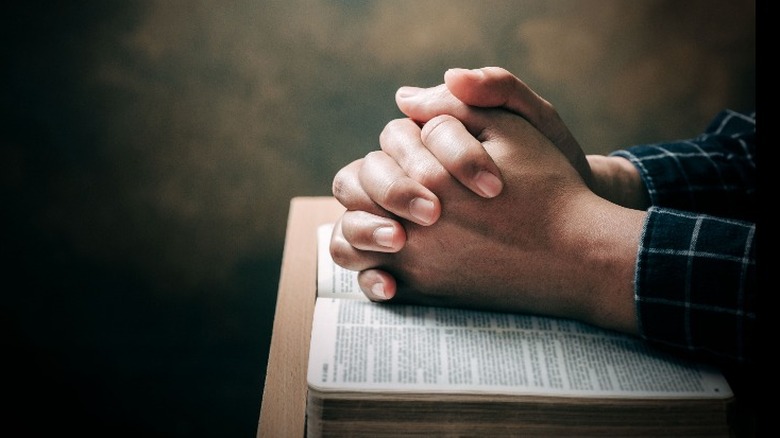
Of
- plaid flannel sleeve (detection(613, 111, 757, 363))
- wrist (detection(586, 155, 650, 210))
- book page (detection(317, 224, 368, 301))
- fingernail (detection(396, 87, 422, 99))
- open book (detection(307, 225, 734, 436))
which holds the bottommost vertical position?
open book (detection(307, 225, 734, 436))

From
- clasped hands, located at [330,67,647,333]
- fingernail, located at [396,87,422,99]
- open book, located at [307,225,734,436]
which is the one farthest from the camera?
fingernail, located at [396,87,422,99]

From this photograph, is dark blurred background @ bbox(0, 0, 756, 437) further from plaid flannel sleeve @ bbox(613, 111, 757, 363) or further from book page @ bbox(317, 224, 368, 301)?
plaid flannel sleeve @ bbox(613, 111, 757, 363)

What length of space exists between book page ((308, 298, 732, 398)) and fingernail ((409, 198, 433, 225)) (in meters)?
0.08

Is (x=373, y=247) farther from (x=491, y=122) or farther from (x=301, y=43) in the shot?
(x=301, y=43)

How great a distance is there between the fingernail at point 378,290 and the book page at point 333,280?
0.02m

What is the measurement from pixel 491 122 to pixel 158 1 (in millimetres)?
669

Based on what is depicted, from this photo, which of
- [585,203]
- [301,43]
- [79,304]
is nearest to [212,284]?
[79,304]

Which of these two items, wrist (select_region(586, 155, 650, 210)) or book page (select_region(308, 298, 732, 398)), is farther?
wrist (select_region(586, 155, 650, 210))

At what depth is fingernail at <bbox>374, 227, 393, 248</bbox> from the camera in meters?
0.60

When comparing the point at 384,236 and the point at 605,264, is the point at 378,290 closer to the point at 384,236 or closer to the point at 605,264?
the point at 384,236

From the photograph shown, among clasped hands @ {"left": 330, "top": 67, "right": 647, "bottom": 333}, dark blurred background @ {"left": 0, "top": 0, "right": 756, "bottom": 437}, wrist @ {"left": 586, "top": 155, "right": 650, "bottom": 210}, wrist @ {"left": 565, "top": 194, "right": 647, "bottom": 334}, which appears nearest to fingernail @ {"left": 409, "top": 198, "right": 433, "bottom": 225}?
clasped hands @ {"left": 330, "top": 67, "right": 647, "bottom": 333}

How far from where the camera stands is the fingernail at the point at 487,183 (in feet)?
1.90

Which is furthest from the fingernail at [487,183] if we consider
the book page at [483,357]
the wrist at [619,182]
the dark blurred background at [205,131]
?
the dark blurred background at [205,131]

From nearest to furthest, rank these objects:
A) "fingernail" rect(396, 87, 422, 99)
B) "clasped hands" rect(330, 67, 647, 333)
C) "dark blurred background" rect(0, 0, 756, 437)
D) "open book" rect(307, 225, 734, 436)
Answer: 1. "open book" rect(307, 225, 734, 436)
2. "clasped hands" rect(330, 67, 647, 333)
3. "fingernail" rect(396, 87, 422, 99)
4. "dark blurred background" rect(0, 0, 756, 437)
